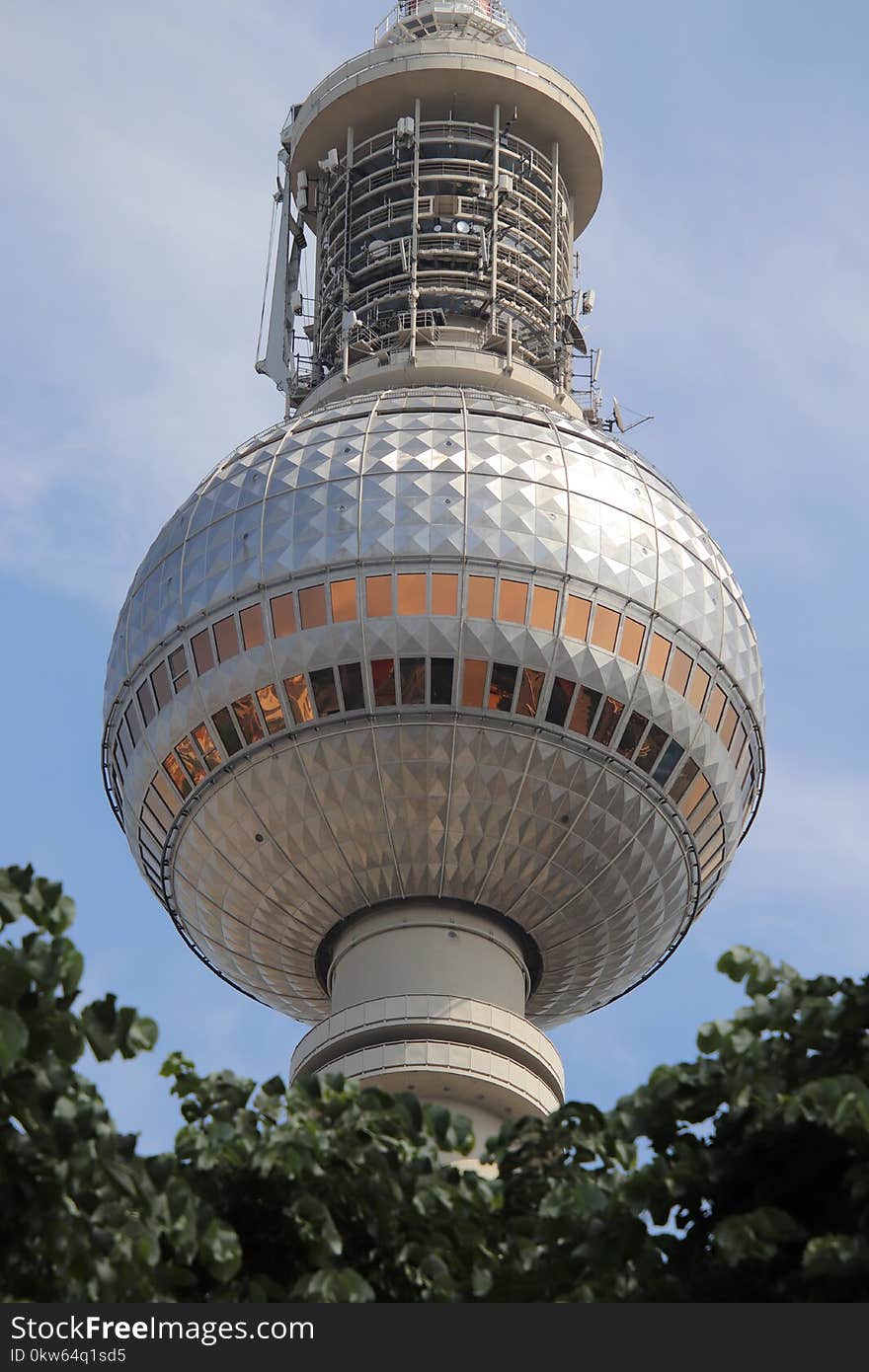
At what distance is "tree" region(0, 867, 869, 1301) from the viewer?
19469mm

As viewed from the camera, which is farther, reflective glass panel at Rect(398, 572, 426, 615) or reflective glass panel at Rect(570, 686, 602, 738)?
reflective glass panel at Rect(570, 686, 602, 738)

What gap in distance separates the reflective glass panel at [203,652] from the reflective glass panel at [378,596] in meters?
4.09

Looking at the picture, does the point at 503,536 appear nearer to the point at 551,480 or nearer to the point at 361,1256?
the point at 551,480

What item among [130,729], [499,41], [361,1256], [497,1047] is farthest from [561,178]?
[361,1256]

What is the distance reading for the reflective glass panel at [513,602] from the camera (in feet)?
156

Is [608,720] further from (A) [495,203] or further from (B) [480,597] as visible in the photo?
(A) [495,203]

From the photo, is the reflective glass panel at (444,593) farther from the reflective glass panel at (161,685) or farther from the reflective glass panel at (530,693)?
the reflective glass panel at (161,685)

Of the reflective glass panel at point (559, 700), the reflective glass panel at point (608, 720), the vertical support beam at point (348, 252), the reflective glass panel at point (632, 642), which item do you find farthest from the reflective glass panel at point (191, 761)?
the vertical support beam at point (348, 252)

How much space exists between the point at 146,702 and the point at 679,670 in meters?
12.8

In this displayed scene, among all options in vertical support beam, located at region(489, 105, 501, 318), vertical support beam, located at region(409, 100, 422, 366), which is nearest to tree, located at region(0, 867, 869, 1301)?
vertical support beam, located at region(409, 100, 422, 366)

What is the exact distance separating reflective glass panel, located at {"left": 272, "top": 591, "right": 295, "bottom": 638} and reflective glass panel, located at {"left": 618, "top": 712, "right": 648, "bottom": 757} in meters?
7.98

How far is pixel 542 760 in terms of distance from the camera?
47.8m

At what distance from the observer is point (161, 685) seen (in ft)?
166

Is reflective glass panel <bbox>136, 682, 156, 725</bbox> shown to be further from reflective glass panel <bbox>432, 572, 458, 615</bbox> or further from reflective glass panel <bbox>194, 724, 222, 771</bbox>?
reflective glass panel <bbox>432, 572, 458, 615</bbox>
